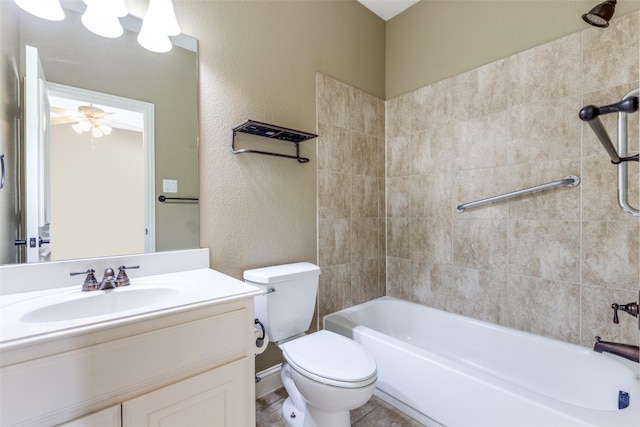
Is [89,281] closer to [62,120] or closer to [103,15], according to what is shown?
[62,120]

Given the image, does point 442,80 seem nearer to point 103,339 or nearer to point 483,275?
point 483,275

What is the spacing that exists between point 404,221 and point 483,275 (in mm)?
665

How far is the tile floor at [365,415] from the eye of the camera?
5.00ft

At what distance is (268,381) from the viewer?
1767 millimetres

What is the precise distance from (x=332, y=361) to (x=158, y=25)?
1.68 meters

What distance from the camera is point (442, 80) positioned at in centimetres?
209

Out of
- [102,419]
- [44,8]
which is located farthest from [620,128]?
[44,8]

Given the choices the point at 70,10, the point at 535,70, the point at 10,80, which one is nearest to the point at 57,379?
the point at 10,80

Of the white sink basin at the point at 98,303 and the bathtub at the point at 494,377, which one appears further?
the bathtub at the point at 494,377

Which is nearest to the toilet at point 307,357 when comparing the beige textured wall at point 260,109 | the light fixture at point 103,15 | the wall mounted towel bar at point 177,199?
the beige textured wall at point 260,109

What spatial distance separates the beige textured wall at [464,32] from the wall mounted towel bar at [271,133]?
Answer: 3.48 ft

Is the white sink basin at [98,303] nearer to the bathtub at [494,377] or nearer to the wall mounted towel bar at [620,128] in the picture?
the bathtub at [494,377]

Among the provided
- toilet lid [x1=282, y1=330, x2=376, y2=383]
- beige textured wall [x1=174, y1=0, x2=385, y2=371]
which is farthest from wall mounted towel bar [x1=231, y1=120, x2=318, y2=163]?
toilet lid [x1=282, y1=330, x2=376, y2=383]

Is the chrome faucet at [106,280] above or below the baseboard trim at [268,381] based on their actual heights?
above
